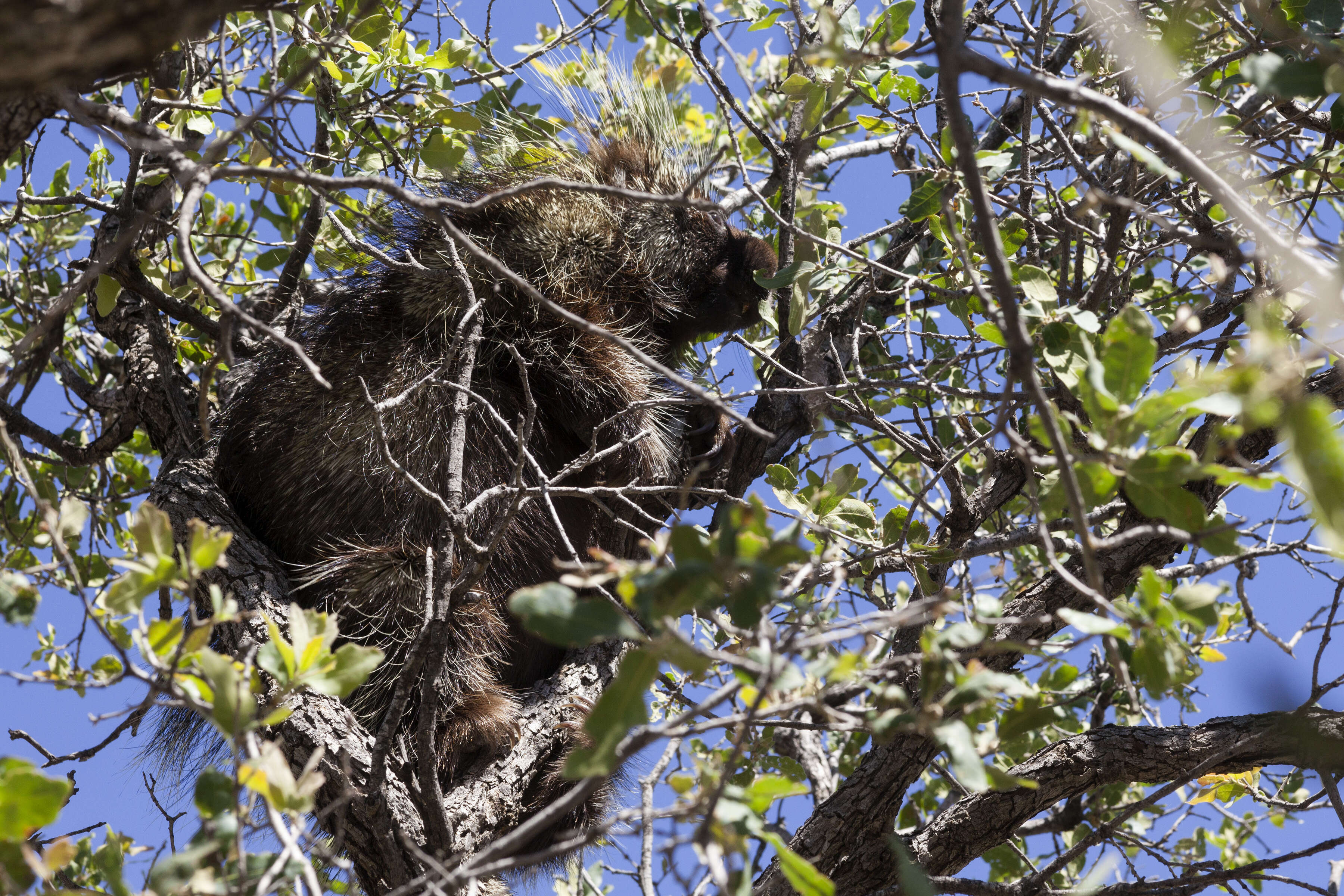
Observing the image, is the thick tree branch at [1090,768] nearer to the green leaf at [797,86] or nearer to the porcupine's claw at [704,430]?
the porcupine's claw at [704,430]

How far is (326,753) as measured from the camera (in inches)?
66.3

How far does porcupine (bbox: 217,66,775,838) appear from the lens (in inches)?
83.9

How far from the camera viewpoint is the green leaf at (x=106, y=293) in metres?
2.08

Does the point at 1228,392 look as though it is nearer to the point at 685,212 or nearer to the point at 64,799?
the point at 64,799

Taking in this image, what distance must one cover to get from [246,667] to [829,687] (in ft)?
2.28

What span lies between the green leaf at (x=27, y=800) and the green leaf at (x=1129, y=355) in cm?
113

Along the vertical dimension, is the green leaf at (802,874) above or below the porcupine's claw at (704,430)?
below

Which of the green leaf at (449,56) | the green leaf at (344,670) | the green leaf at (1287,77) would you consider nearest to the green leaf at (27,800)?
the green leaf at (344,670)

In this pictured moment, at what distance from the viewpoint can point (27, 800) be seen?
917 millimetres

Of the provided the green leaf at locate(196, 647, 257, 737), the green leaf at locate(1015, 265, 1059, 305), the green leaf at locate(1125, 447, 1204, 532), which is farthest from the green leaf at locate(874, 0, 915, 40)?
the green leaf at locate(196, 647, 257, 737)

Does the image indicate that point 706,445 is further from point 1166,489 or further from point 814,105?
point 1166,489

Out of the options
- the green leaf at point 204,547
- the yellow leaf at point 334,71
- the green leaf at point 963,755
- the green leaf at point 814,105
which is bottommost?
the green leaf at point 963,755

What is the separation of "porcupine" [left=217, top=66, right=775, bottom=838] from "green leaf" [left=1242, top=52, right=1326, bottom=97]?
115 centimetres

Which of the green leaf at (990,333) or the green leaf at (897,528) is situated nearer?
the green leaf at (990,333)
